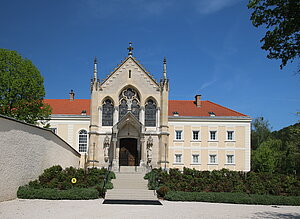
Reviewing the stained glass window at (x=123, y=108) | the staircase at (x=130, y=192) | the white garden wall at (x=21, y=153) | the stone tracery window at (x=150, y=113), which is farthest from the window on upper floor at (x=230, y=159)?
the white garden wall at (x=21, y=153)

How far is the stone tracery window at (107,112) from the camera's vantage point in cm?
3428

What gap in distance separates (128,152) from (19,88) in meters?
12.7

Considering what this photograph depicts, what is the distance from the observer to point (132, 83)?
3459 centimetres

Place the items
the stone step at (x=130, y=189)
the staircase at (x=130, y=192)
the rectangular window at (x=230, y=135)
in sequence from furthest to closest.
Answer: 1. the rectangular window at (x=230, y=135)
2. the stone step at (x=130, y=189)
3. the staircase at (x=130, y=192)

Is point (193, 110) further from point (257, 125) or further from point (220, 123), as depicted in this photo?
point (257, 125)

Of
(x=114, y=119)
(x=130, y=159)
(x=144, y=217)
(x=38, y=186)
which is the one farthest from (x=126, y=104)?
(x=144, y=217)

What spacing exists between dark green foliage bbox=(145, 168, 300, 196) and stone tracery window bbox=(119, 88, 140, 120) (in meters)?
11.1

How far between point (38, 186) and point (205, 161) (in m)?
22.5

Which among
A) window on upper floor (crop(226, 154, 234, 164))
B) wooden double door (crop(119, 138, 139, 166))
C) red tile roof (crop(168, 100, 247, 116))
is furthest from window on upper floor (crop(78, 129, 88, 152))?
window on upper floor (crop(226, 154, 234, 164))

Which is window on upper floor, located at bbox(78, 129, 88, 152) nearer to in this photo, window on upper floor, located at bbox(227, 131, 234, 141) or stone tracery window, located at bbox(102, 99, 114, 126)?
stone tracery window, located at bbox(102, 99, 114, 126)

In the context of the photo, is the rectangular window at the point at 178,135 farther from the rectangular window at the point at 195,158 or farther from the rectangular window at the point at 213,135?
the rectangular window at the point at 213,135

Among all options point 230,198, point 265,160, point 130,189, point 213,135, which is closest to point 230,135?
point 213,135

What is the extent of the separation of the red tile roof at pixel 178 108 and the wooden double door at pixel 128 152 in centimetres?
748

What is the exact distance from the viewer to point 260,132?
201ft
